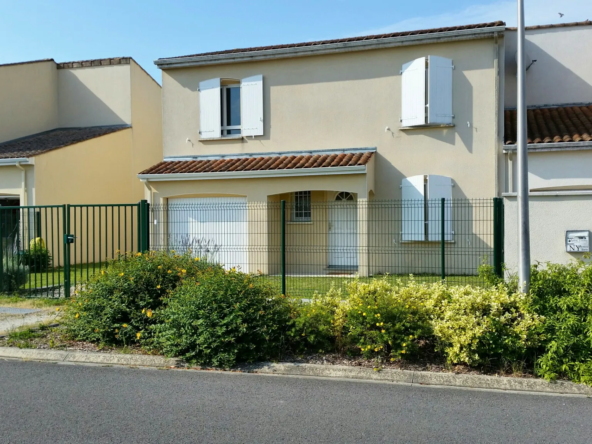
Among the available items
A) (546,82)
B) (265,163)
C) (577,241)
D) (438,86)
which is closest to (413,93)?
(438,86)

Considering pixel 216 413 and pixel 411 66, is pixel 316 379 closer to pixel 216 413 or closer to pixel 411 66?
pixel 216 413

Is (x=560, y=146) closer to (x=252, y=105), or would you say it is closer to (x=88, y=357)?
(x=252, y=105)

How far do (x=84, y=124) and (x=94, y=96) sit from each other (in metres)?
1.26

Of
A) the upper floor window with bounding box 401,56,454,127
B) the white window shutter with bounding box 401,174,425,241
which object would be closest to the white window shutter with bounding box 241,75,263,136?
the upper floor window with bounding box 401,56,454,127

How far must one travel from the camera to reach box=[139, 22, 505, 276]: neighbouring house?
13977mm

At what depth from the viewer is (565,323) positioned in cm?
591

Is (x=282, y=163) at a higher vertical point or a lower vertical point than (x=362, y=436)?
higher

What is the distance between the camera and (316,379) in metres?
6.13

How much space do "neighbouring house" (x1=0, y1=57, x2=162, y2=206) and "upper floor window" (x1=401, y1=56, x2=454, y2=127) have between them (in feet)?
37.2

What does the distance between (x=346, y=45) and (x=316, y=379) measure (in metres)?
11.3

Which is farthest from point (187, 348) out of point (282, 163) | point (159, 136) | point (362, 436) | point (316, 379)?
point (159, 136)

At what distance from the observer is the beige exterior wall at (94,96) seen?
21484 mm

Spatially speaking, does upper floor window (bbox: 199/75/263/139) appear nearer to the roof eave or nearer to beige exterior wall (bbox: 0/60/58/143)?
the roof eave

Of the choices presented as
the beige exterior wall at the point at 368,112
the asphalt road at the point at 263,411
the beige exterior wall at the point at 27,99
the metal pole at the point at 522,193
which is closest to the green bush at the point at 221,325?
the asphalt road at the point at 263,411
